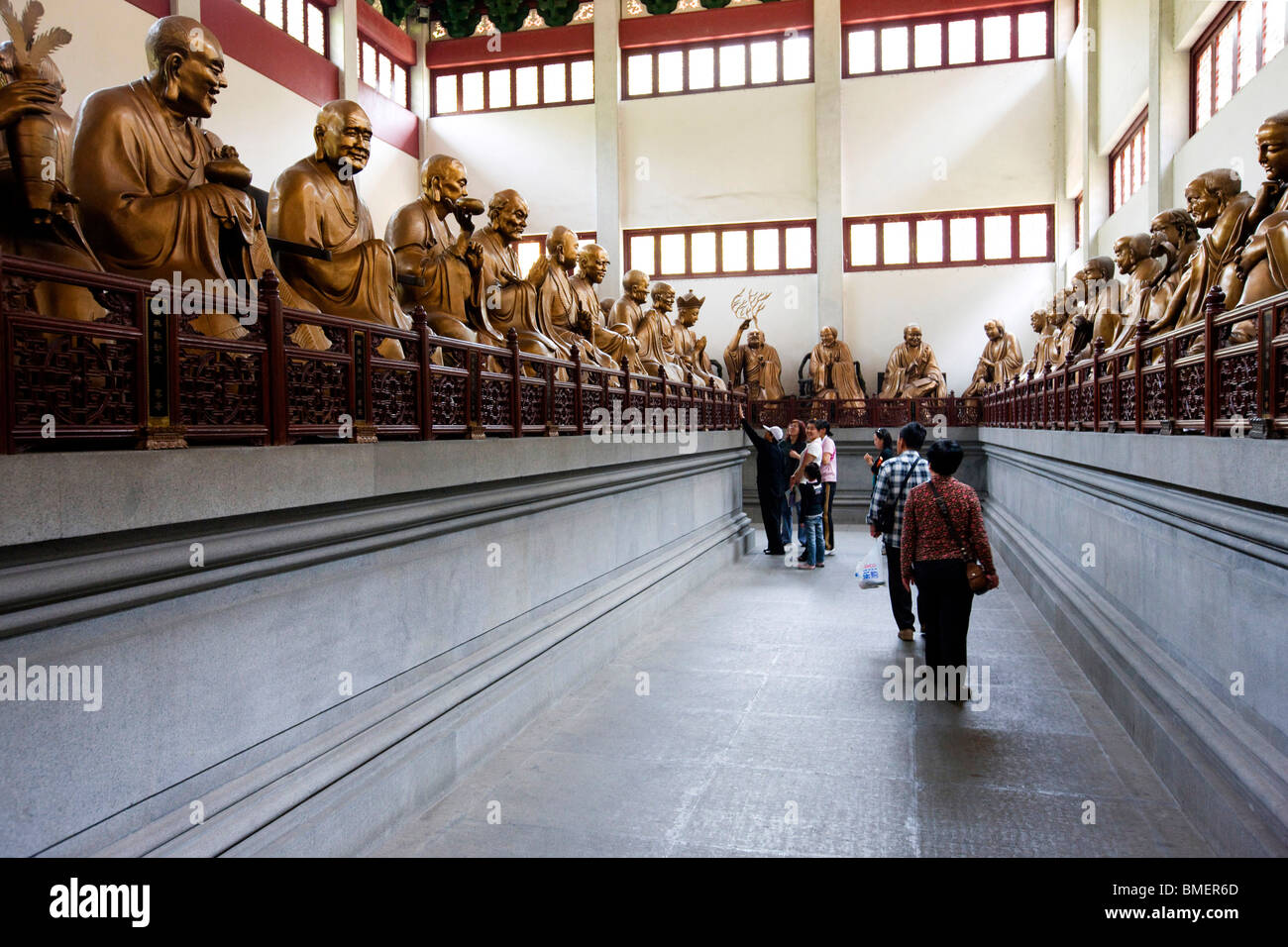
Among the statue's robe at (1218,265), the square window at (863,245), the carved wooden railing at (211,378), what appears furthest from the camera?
the square window at (863,245)

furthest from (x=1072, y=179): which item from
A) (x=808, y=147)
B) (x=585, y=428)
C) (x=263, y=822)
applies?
(x=263, y=822)

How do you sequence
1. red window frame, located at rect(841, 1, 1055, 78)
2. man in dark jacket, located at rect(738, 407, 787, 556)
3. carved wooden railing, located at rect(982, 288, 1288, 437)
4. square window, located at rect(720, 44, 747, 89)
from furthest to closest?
square window, located at rect(720, 44, 747, 89), red window frame, located at rect(841, 1, 1055, 78), man in dark jacket, located at rect(738, 407, 787, 556), carved wooden railing, located at rect(982, 288, 1288, 437)

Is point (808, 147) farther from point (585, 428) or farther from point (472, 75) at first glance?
point (585, 428)

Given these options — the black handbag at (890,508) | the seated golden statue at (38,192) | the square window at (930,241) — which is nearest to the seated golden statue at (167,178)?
the seated golden statue at (38,192)

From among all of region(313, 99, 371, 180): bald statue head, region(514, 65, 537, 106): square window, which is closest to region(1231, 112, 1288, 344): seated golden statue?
region(313, 99, 371, 180): bald statue head

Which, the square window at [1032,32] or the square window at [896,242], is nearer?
the square window at [1032,32]

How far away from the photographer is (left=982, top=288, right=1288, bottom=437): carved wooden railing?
2.50 metres

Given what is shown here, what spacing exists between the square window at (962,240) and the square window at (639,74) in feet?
20.9

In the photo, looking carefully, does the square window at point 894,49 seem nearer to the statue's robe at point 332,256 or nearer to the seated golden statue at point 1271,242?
the seated golden statue at point 1271,242

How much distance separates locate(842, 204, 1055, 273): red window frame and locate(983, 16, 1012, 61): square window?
2710mm

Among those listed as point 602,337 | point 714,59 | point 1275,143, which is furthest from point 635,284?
point 714,59

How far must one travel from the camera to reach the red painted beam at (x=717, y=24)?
1616 cm

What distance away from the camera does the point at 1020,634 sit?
5.57 metres

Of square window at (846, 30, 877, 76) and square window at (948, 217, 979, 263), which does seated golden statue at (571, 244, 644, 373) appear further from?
square window at (846, 30, 877, 76)
